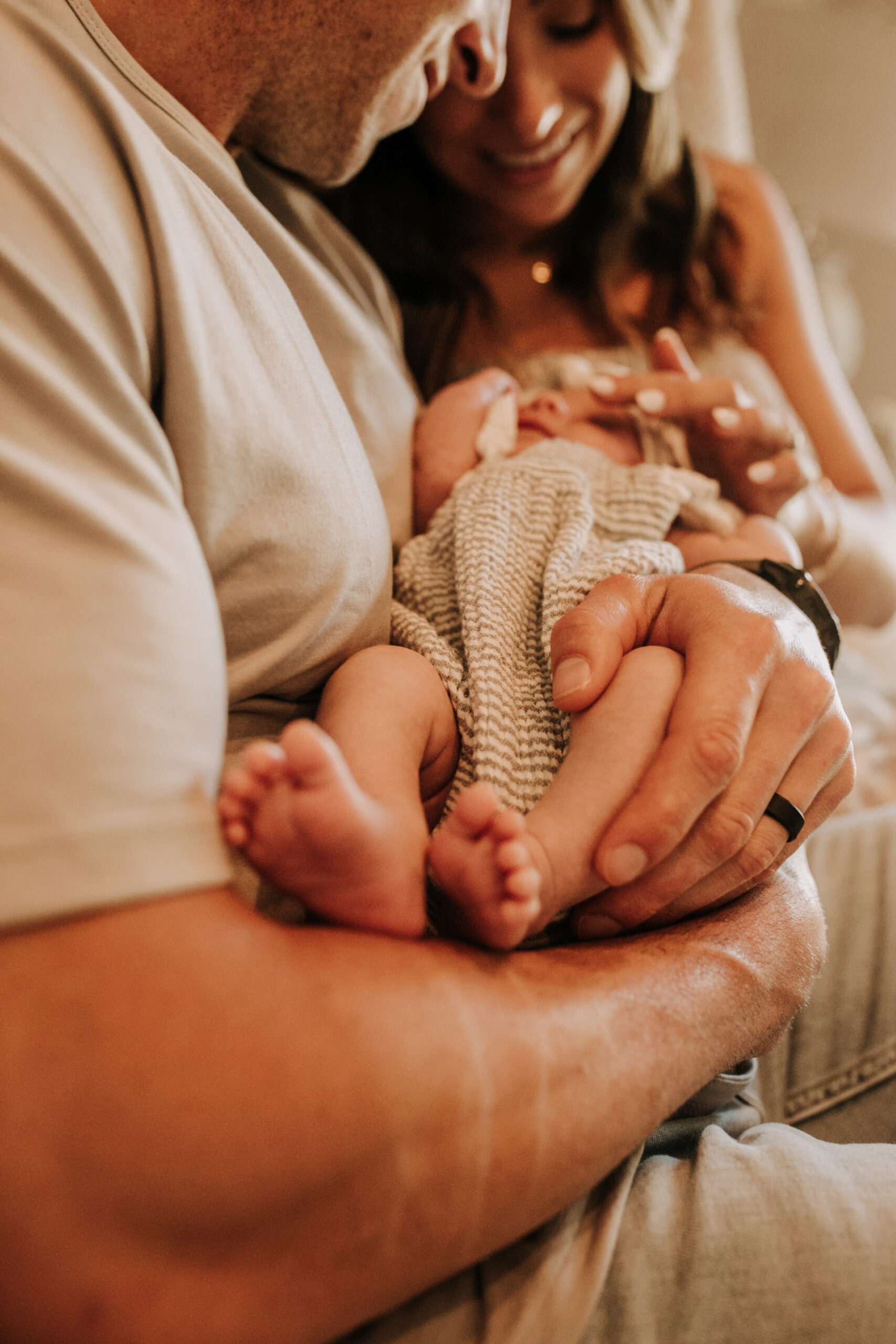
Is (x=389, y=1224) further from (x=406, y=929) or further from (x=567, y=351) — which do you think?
(x=567, y=351)

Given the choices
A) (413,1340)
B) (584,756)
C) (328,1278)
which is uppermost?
(584,756)

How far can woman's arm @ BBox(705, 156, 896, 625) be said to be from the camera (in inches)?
49.9

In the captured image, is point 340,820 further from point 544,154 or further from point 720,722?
point 544,154

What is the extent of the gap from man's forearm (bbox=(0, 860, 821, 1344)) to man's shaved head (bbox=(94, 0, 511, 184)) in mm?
654

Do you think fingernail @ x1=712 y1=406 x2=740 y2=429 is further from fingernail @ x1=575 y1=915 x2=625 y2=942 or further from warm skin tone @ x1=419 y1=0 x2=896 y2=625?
fingernail @ x1=575 y1=915 x2=625 y2=942

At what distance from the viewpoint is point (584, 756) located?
1.72 feet

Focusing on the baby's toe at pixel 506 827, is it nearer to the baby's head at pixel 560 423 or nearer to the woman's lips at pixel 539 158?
the baby's head at pixel 560 423

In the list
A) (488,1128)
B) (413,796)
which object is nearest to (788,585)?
(413,796)

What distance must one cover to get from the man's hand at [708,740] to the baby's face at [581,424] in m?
0.39

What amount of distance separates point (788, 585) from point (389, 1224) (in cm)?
61

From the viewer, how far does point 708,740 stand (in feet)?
1.60

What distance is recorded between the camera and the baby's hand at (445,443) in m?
0.87

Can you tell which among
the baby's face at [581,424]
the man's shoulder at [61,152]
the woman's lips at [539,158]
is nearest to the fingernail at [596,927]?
the man's shoulder at [61,152]

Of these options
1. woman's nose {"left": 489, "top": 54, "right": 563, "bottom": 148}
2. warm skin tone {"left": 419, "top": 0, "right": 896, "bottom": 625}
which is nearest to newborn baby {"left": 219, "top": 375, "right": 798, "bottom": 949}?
warm skin tone {"left": 419, "top": 0, "right": 896, "bottom": 625}
